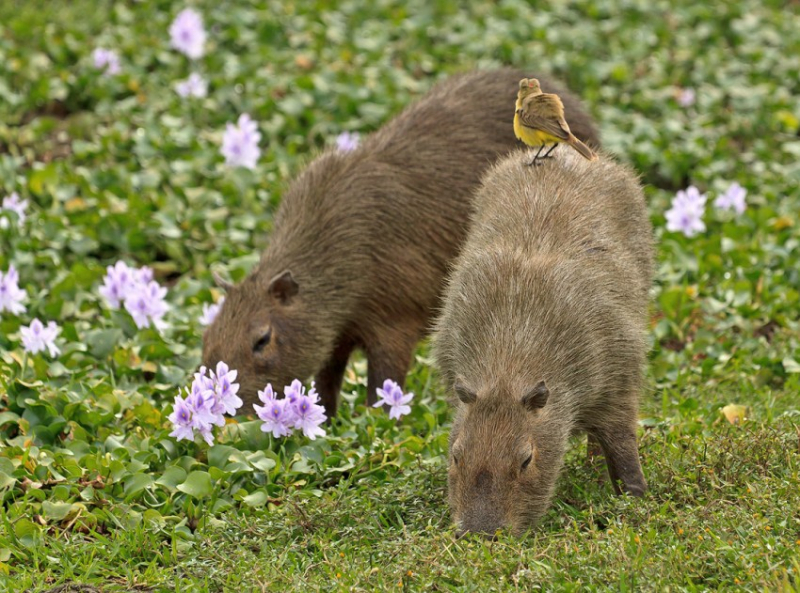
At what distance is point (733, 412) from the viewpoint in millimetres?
6141

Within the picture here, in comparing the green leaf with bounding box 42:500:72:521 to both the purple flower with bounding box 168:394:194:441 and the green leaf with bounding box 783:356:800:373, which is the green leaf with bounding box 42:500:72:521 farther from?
the green leaf with bounding box 783:356:800:373

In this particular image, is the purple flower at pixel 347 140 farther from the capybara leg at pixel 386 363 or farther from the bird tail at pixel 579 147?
the bird tail at pixel 579 147

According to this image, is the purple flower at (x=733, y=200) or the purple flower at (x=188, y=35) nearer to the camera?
the purple flower at (x=733, y=200)

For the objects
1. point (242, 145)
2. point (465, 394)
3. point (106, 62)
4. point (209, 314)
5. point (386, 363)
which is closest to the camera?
point (465, 394)

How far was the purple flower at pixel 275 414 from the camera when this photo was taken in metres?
5.94

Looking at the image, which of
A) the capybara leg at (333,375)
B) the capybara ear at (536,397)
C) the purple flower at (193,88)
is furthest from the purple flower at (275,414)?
the purple flower at (193,88)

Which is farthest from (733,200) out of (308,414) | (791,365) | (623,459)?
(308,414)

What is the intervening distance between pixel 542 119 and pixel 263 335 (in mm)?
1879

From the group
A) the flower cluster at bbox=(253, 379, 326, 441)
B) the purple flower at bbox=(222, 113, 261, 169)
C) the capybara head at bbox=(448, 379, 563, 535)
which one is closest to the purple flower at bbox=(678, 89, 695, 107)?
the purple flower at bbox=(222, 113, 261, 169)

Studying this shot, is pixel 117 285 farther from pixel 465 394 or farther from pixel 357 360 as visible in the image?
pixel 465 394

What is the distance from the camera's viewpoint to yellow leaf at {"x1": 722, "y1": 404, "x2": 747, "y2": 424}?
6065 mm

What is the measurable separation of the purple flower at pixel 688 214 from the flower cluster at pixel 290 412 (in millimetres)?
3312

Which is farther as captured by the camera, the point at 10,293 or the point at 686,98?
the point at 686,98

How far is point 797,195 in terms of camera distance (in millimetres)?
9016
